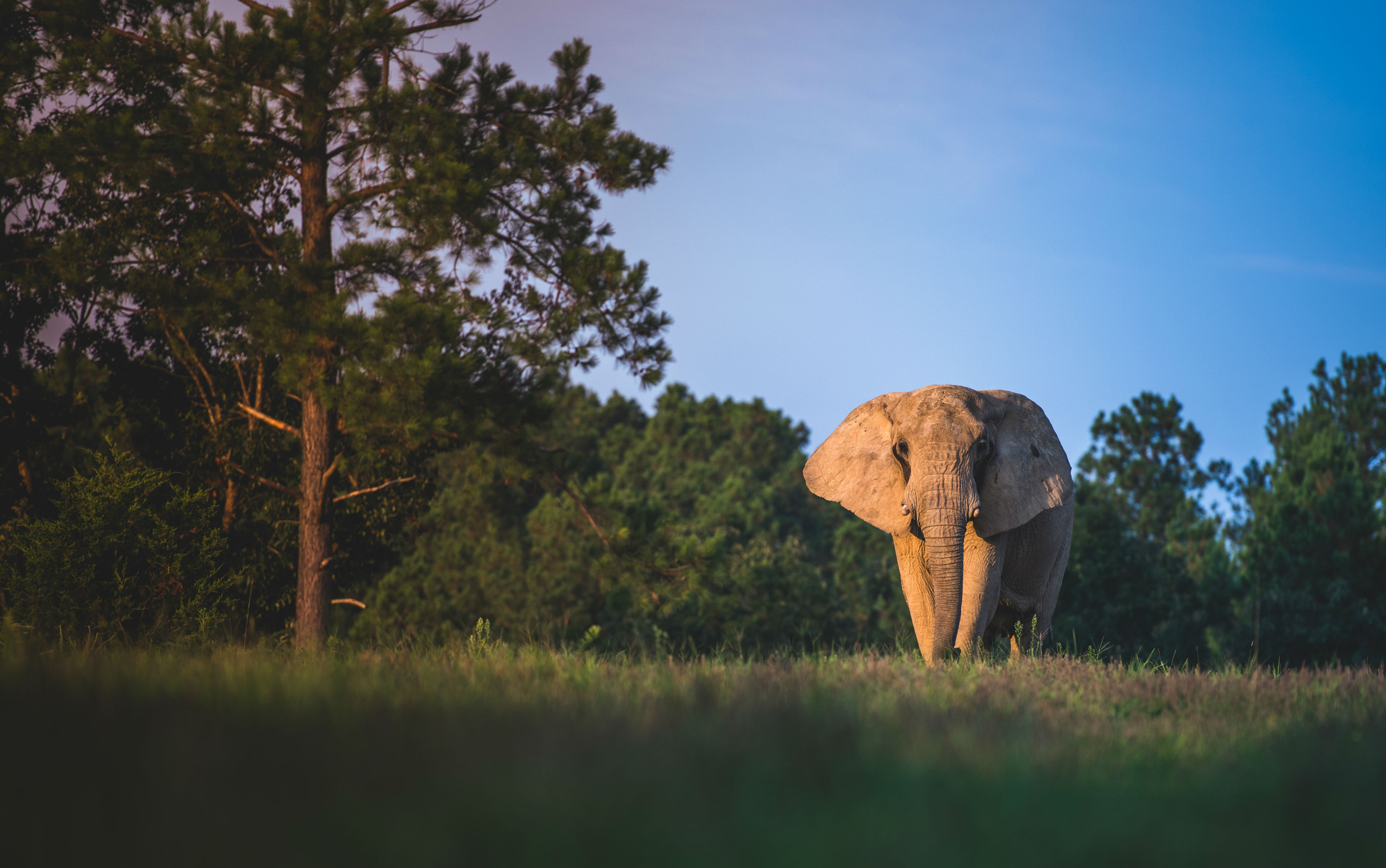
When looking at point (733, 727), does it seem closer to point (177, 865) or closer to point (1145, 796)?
point (1145, 796)

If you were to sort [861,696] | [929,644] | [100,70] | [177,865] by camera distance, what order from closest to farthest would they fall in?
1. [177,865]
2. [861,696]
3. [929,644]
4. [100,70]

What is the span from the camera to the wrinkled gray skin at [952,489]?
8.34 metres

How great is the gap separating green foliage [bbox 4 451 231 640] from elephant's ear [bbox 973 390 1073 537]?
7.60 metres

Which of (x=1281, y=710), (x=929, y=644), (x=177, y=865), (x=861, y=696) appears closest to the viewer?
(x=177, y=865)

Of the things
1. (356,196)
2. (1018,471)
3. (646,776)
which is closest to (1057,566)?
(1018,471)

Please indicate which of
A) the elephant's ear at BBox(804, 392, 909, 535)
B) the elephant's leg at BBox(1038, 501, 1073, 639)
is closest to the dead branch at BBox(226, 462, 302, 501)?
the elephant's ear at BBox(804, 392, 909, 535)

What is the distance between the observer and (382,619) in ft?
90.3

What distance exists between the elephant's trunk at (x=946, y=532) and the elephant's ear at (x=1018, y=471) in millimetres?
442

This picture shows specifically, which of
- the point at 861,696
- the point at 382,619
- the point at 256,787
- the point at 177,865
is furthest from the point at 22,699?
the point at 382,619

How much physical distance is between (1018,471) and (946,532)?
1032 mm

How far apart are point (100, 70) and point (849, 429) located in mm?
10832

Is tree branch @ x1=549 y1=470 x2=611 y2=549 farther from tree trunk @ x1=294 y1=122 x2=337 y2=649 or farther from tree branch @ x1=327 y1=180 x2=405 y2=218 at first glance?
tree branch @ x1=327 y1=180 x2=405 y2=218

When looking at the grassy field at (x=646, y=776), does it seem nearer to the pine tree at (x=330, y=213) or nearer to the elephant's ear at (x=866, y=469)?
the elephant's ear at (x=866, y=469)

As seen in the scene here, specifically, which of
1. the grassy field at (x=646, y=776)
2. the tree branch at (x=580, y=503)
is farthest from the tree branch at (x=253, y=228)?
the grassy field at (x=646, y=776)
